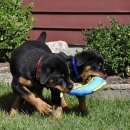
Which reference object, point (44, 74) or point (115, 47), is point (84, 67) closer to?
point (44, 74)

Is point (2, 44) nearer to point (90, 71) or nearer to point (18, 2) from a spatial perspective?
point (18, 2)

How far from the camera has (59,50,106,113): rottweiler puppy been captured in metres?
6.40

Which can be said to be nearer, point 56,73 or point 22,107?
point 56,73

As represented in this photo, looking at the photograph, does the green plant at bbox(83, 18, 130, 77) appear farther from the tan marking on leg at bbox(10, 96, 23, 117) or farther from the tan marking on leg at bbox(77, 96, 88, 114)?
the tan marking on leg at bbox(10, 96, 23, 117)

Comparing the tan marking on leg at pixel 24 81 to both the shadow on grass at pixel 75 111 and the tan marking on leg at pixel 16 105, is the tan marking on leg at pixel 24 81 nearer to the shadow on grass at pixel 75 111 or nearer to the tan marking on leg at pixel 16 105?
the tan marking on leg at pixel 16 105

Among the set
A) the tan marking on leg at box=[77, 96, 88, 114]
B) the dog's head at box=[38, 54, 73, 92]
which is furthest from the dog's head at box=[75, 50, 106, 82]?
the dog's head at box=[38, 54, 73, 92]

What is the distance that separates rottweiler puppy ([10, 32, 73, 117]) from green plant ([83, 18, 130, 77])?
126 centimetres

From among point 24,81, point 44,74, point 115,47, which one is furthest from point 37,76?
point 115,47

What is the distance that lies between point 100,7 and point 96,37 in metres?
1.60

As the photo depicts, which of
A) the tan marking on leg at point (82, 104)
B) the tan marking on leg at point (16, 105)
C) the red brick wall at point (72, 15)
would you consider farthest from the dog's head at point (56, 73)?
the red brick wall at point (72, 15)

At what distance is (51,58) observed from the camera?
6016 millimetres

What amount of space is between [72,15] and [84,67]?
10.8ft

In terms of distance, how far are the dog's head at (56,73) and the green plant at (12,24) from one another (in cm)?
288

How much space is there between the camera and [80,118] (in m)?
6.20
